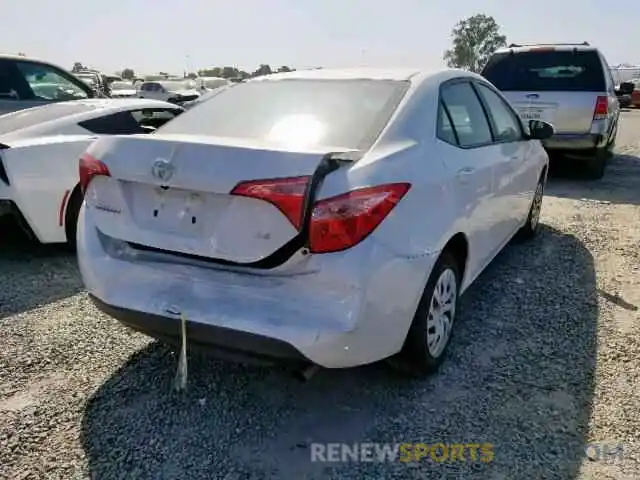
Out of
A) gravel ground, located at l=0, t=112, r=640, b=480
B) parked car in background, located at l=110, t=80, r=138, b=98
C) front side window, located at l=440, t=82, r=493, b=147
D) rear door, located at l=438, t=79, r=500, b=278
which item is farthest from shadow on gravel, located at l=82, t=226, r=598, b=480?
parked car in background, located at l=110, t=80, r=138, b=98

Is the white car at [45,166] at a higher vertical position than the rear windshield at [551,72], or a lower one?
lower

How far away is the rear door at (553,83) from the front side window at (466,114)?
4.63 meters

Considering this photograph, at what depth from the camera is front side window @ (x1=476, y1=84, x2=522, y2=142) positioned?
387 centimetres

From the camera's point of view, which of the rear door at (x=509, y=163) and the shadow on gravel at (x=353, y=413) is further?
the rear door at (x=509, y=163)

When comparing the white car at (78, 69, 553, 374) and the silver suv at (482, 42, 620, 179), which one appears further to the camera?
the silver suv at (482, 42, 620, 179)

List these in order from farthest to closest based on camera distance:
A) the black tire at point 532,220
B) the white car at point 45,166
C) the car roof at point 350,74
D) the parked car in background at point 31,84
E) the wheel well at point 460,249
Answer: the parked car in background at point 31,84, the black tire at point 532,220, the white car at point 45,166, the car roof at point 350,74, the wheel well at point 460,249

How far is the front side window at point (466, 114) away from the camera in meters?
3.18

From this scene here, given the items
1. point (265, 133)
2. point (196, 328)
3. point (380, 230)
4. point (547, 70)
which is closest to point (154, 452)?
point (196, 328)

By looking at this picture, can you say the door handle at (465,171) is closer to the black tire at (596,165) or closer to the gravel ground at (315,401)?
the gravel ground at (315,401)

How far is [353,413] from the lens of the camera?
267 centimetres

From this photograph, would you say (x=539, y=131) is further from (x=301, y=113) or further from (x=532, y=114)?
(x=532, y=114)

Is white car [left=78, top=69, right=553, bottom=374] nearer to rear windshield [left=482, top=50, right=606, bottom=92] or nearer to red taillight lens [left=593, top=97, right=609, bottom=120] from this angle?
red taillight lens [left=593, top=97, right=609, bottom=120]

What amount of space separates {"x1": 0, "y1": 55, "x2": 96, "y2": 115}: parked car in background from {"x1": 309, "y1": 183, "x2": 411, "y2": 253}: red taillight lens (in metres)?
4.91

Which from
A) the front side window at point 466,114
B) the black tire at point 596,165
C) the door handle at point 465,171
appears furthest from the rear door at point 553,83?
the door handle at point 465,171
